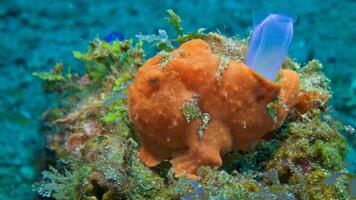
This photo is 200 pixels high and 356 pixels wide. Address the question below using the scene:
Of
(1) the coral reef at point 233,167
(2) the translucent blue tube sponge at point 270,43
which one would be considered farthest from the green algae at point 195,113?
(2) the translucent blue tube sponge at point 270,43

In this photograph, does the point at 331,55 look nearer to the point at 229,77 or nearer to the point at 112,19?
the point at 112,19

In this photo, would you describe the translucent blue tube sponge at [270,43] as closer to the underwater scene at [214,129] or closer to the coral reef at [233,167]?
the underwater scene at [214,129]

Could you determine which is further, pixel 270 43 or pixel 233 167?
pixel 233 167

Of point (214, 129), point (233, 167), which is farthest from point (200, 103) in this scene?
point (233, 167)

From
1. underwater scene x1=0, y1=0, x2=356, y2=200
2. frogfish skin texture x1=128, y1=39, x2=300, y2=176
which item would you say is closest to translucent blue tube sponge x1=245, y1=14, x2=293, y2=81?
underwater scene x1=0, y1=0, x2=356, y2=200

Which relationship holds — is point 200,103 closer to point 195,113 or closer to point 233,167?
point 195,113

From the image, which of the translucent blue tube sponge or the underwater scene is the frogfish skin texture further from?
the translucent blue tube sponge
